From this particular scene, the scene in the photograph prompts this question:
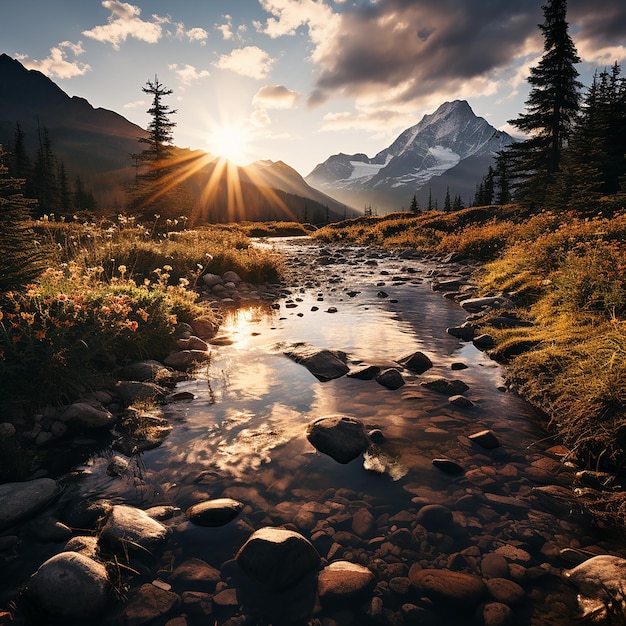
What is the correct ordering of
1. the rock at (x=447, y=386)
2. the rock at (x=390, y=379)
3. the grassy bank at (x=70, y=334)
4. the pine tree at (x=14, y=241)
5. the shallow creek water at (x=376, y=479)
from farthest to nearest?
the rock at (x=390, y=379)
the pine tree at (x=14, y=241)
the rock at (x=447, y=386)
the grassy bank at (x=70, y=334)
the shallow creek water at (x=376, y=479)

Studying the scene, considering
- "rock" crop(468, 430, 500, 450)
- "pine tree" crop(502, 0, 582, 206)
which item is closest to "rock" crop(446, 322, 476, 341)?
"rock" crop(468, 430, 500, 450)

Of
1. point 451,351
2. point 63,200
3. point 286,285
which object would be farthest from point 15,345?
point 63,200

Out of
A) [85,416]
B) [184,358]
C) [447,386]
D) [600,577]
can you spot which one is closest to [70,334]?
[85,416]

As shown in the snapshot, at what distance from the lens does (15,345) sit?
4477 millimetres

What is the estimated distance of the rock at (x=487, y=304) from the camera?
9.47 meters

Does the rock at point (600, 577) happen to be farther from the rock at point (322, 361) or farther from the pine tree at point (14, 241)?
the pine tree at point (14, 241)

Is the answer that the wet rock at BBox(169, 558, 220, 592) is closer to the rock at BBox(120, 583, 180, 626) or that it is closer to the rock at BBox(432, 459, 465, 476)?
the rock at BBox(120, 583, 180, 626)

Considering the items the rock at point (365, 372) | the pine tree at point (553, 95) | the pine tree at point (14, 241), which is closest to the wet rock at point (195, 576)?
the rock at point (365, 372)

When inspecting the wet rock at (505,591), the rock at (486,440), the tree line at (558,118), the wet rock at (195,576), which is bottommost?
the wet rock at (505,591)

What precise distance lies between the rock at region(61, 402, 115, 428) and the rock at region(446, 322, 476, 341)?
6797 millimetres

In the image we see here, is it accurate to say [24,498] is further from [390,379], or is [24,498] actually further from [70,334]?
[390,379]

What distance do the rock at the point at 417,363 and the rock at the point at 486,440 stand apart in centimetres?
208

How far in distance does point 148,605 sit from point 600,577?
295 cm

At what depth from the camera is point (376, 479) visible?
372 centimetres
